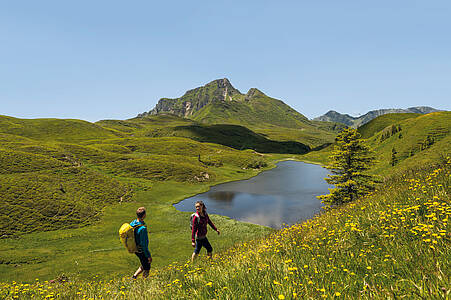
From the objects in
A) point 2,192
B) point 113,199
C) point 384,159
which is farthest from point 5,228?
point 384,159

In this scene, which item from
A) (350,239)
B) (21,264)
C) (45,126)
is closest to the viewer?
(350,239)

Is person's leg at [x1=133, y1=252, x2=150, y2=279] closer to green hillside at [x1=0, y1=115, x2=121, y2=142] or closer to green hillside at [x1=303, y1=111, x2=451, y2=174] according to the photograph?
green hillside at [x1=303, y1=111, x2=451, y2=174]

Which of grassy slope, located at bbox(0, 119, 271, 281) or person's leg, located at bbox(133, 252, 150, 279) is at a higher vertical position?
person's leg, located at bbox(133, 252, 150, 279)

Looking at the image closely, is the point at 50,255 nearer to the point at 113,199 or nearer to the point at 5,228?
the point at 5,228

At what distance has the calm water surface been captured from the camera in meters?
41.1

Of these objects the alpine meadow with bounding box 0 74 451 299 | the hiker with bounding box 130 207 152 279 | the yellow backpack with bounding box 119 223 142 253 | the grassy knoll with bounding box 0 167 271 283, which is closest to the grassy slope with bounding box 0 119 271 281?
the grassy knoll with bounding box 0 167 271 283

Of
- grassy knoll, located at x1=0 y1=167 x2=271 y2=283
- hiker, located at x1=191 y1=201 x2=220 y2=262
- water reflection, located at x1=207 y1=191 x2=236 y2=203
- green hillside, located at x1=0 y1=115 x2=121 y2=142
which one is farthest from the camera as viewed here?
green hillside, located at x1=0 y1=115 x2=121 y2=142

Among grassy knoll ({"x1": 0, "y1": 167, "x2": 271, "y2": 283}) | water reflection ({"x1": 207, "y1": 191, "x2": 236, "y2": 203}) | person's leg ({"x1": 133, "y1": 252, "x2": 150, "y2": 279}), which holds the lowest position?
water reflection ({"x1": 207, "y1": 191, "x2": 236, "y2": 203})

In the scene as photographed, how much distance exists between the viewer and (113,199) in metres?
50.2

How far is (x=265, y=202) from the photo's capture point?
2057 inches

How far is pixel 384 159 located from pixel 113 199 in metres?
74.3

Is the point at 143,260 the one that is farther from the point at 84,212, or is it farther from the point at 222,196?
the point at 222,196

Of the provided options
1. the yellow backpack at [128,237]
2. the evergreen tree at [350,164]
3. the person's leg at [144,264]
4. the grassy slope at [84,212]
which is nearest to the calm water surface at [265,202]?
the grassy slope at [84,212]

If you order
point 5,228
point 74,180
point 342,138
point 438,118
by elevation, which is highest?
point 438,118
